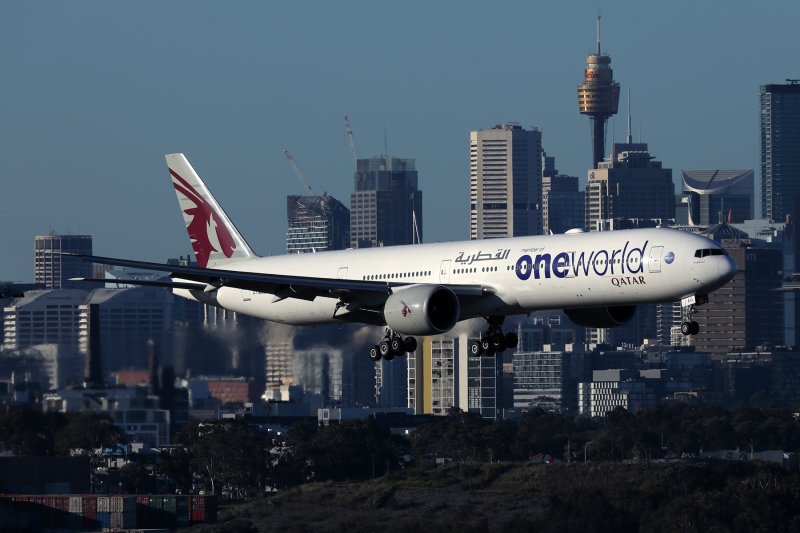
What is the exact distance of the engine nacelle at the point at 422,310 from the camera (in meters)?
75.0

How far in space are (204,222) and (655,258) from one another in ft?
98.0

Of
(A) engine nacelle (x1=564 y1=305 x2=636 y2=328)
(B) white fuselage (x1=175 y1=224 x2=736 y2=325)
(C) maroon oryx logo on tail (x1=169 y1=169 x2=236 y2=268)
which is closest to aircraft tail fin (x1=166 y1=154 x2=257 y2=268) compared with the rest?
(C) maroon oryx logo on tail (x1=169 y1=169 x2=236 y2=268)

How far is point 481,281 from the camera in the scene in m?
77.4

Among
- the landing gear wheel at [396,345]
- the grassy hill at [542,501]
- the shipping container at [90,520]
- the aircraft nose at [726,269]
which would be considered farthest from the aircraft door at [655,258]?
the shipping container at [90,520]

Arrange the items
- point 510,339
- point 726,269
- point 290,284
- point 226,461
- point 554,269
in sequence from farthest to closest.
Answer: point 226,461
point 510,339
point 290,284
point 554,269
point 726,269

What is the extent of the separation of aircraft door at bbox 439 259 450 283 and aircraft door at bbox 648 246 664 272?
1027 cm

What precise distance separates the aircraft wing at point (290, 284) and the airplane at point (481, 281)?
4 cm

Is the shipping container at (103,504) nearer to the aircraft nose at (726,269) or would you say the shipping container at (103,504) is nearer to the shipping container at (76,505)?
the shipping container at (76,505)

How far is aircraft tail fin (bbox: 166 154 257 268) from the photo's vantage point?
3669 inches

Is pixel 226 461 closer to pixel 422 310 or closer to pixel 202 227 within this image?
pixel 202 227

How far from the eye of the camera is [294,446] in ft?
586

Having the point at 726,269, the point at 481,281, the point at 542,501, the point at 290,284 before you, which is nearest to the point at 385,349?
the point at 290,284

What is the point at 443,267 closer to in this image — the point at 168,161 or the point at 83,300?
the point at 168,161

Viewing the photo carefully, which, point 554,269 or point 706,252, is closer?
point 706,252
